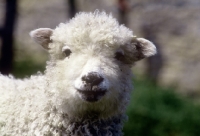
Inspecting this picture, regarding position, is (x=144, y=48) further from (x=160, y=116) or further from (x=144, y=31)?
(x=144, y=31)

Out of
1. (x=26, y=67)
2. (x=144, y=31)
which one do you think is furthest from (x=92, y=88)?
(x=144, y=31)

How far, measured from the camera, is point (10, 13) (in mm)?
10086

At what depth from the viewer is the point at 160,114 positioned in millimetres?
8180

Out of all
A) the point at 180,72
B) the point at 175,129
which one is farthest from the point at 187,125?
the point at 180,72

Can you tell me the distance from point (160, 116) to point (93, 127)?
4438mm

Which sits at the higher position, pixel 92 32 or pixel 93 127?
pixel 92 32

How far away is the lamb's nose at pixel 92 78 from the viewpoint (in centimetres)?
347

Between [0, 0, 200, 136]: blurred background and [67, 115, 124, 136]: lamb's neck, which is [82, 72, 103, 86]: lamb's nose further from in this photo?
[0, 0, 200, 136]: blurred background

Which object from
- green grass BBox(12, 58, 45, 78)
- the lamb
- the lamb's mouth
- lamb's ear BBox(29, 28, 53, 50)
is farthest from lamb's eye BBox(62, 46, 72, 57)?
green grass BBox(12, 58, 45, 78)

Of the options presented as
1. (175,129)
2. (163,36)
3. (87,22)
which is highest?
(163,36)

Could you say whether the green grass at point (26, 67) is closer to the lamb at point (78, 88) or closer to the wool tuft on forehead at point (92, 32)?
the lamb at point (78, 88)

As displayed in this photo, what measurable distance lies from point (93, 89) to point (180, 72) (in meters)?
6.99

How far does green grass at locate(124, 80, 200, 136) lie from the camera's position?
25.9 ft

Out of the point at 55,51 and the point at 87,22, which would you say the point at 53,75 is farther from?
the point at 87,22
